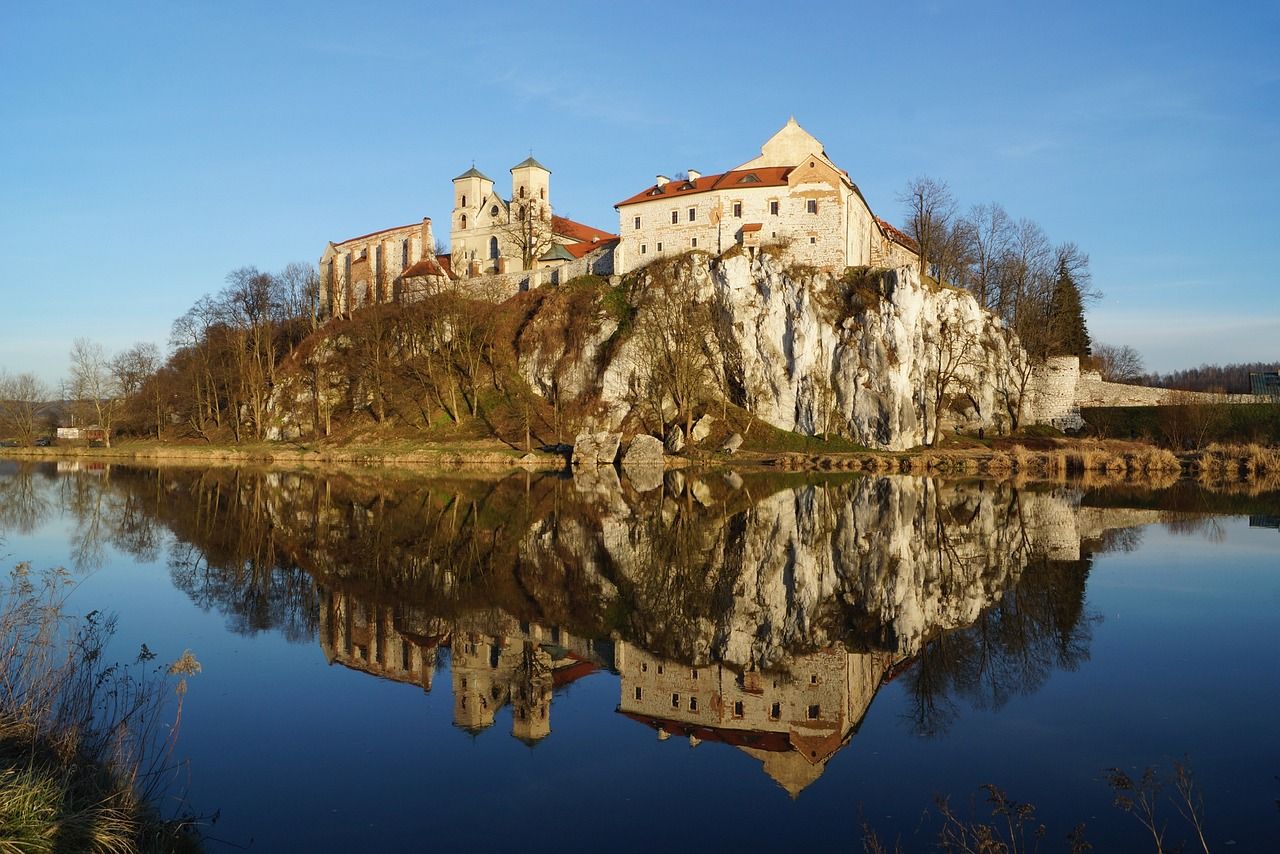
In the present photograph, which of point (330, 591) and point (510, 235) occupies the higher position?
point (510, 235)

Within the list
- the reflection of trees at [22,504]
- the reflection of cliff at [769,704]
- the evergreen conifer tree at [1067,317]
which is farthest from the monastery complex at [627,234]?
the reflection of cliff at [769,704]

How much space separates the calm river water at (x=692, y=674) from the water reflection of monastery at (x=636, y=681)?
0.13 feet

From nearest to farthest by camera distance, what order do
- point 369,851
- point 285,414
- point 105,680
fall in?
point 369,851, point 105,680, point 285,414

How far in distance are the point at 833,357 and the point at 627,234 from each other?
18647 millimetres

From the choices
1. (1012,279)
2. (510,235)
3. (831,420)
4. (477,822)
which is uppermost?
(510,235)

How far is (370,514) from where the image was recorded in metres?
26.3

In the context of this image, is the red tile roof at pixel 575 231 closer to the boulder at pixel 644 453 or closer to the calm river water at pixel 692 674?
the boulder at pixel 644 453

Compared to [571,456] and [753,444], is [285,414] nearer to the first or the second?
[571,456]

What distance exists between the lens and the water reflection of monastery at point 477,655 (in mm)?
9750

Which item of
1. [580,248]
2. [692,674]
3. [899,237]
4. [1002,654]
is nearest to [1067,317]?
[899,237]

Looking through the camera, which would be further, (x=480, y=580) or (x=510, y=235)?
(x=510, y=235)

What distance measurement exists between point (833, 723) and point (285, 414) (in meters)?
63.9

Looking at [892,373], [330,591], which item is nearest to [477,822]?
[330,591]

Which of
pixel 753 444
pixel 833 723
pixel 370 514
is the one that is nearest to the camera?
pixel 833 723
